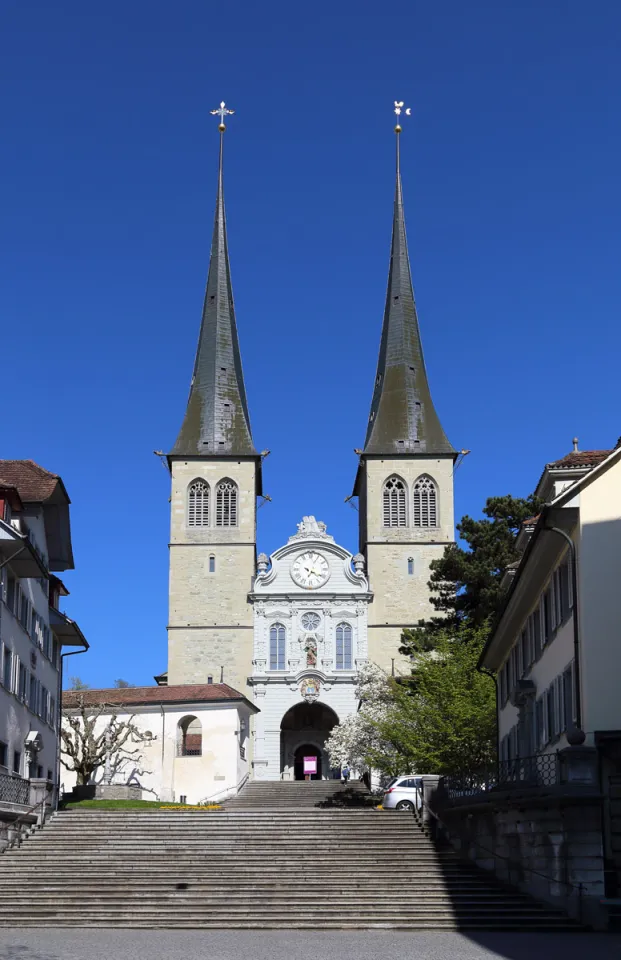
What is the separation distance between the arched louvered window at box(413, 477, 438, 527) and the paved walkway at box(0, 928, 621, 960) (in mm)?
62050

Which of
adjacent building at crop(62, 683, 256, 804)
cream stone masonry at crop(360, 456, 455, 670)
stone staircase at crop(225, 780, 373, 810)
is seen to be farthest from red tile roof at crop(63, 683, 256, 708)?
cream stone masonry at crop(360, 456, 455, 670)

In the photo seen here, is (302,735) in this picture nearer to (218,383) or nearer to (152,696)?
(152,696)

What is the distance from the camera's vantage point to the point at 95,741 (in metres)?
55.4

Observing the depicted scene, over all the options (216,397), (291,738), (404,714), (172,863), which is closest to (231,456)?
(216,397)

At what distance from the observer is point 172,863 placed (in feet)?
92.6

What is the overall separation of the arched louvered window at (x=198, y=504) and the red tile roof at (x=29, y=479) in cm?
4449

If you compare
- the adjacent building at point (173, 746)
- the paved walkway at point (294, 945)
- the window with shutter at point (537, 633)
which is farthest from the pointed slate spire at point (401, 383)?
the paved walkway at point (294, 945)

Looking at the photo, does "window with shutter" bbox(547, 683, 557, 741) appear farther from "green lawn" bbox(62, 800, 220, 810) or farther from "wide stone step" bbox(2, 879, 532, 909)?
"green lawn" bbox(62, 800, 220, 810)

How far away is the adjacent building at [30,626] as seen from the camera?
3262 cm

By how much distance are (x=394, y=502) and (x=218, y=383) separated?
14623mm

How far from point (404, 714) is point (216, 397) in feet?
149

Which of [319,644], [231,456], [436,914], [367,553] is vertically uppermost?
[231,456]

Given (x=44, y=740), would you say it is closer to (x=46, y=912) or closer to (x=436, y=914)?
(x=46, y=912)

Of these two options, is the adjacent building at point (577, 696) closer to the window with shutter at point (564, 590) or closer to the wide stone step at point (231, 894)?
the window with shutter at point (564, 590)
